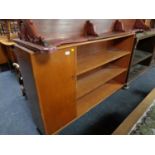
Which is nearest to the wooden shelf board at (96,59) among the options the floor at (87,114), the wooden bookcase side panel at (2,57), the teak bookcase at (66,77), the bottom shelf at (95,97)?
the teak bookcase at (66,77)

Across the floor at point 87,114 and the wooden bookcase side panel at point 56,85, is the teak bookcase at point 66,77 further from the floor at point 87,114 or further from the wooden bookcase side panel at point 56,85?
the floor at point 87,114

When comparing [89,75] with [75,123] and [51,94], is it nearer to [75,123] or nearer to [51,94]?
[75,123]

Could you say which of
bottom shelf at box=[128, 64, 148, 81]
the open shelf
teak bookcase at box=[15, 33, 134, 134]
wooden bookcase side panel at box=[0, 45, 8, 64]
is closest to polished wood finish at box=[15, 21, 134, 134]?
teak bookcase at box=[15, 33, 134, 134]

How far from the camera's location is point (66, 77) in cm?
136

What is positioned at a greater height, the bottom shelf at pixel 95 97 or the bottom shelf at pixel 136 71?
the bottom shelf at pixel 136 71

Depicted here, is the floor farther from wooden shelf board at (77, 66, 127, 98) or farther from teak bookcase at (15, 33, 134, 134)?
wooden shelf board at (77, 66, 127, 98)

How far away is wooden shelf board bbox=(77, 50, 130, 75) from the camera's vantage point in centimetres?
169

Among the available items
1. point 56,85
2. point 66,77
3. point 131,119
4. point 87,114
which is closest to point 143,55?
point 87,114

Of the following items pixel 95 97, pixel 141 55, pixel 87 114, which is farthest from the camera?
pixel 141 55

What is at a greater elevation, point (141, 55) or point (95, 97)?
point (141, 55)

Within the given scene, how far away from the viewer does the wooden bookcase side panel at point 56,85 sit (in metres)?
1.13

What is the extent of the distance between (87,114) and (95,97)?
0.33 metres

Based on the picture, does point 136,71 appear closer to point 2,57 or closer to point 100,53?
point 100,53
